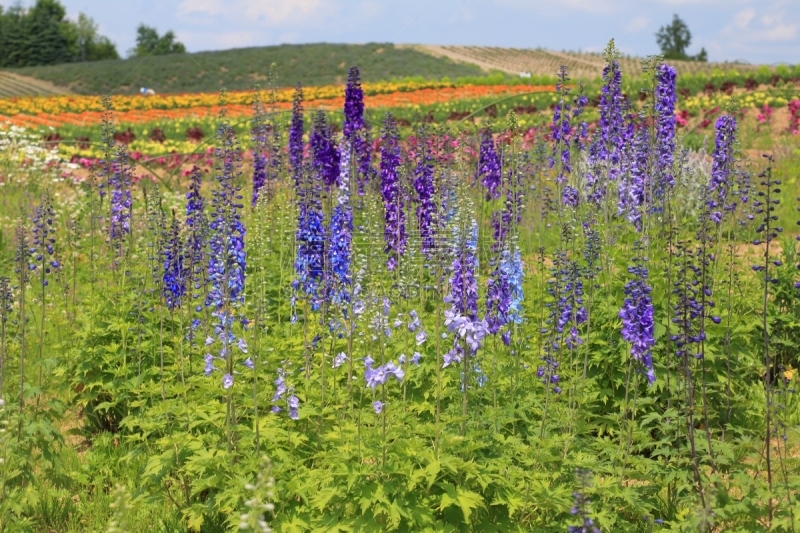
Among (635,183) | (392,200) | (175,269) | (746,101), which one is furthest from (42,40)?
(175,269)

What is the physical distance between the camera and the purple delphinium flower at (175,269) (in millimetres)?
5320

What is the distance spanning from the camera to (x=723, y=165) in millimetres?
6629

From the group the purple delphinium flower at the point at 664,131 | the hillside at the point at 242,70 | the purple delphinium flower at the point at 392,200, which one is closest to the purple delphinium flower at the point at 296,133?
the purple delphinium flower at the point at 392,200

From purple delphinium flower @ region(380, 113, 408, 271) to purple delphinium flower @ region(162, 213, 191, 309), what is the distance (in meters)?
1.58

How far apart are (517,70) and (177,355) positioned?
5148cm

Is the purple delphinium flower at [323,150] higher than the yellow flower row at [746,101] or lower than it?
lower

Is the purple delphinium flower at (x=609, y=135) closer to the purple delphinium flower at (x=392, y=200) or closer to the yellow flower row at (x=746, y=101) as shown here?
the purple delphinium flower at (x=392, y=200)

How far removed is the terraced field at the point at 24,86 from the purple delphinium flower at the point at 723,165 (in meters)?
43.5

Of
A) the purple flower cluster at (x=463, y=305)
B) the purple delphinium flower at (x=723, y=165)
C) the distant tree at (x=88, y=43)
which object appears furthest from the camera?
the distant tree at (x=88, y=43)

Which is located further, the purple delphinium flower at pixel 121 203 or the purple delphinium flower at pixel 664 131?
the purple delphinium flower at pixel 121 203

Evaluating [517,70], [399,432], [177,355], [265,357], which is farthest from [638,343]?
[517,70]

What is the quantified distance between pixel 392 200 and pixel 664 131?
241 centimetres

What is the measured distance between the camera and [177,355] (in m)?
5.82

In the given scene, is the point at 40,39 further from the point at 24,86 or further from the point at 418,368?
the point at 418,368
